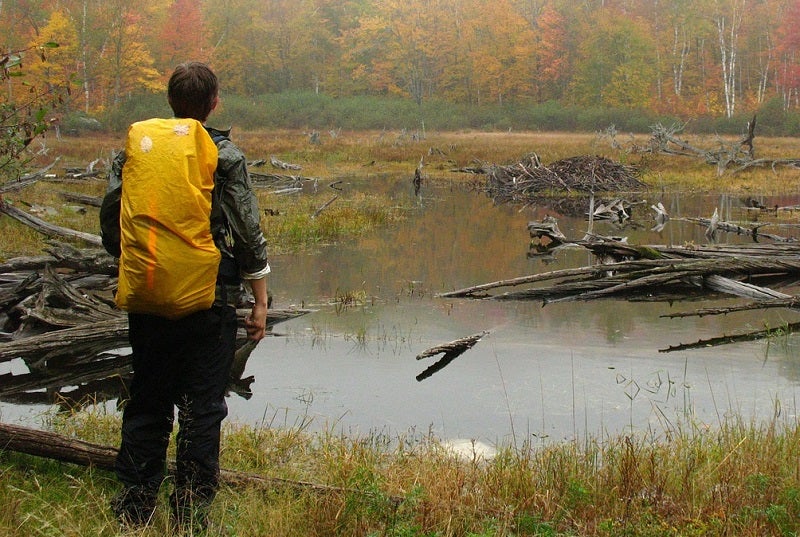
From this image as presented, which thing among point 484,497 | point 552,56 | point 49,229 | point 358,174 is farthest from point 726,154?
point 552,56

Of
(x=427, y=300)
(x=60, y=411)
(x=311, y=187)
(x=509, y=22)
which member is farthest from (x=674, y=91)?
(x=60, y=411)

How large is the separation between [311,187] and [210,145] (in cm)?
2467

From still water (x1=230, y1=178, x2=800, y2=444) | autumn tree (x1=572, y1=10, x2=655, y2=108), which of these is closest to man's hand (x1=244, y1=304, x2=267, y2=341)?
still water (x1=230, y1=178, x2=800, y2=444)

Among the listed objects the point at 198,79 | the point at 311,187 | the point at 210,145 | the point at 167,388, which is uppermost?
the point at 198,79

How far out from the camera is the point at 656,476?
466 cm

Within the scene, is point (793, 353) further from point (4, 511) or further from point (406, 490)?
point (4, 511)

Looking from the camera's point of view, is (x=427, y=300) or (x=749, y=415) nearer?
(x=749, y=415)

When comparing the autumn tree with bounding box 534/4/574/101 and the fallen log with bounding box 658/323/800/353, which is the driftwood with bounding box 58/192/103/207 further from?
the autumn tree with bounding box 534/4/574/101

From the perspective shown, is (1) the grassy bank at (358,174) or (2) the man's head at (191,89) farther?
(1) the grassy bank at (358,174)

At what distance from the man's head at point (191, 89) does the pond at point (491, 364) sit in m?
2.76

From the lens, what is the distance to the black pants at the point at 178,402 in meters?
4.13

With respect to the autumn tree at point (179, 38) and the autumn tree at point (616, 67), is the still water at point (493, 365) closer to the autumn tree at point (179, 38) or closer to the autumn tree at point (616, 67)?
the autumn tree at point (616, 67)

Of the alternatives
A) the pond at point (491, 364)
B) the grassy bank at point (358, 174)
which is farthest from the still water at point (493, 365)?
the grassy bank at point (358, 174)

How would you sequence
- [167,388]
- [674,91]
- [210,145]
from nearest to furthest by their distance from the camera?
[210,145] < [167,388] < [674,91]
